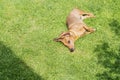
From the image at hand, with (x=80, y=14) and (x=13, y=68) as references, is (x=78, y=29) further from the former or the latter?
(x=13, y=68)

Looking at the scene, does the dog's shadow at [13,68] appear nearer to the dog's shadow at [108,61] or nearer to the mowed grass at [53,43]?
the mowed grass at [53,43]

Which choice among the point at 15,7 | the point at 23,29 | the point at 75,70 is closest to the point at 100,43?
the point at 75,70

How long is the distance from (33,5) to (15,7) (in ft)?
2.13

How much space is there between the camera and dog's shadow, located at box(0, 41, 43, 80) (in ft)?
29.0

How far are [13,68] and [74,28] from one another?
7.87 ft

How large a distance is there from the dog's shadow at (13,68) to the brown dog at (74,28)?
140 cm

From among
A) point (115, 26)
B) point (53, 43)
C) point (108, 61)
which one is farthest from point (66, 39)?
point (115, 26)

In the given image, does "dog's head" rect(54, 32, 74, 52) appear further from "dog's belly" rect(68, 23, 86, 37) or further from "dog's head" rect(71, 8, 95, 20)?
"dog's head" rect(71, 8, 95, 20)

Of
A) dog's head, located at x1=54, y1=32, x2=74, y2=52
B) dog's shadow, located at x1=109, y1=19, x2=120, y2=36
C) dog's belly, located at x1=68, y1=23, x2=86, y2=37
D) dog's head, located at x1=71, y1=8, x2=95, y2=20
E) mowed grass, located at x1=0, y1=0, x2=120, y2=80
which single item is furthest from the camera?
dog's head, located at x1=71, y1=8, x2=95, y2=20

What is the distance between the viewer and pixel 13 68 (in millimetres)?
9094

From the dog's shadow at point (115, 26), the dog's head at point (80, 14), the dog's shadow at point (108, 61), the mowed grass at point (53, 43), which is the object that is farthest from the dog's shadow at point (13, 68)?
the dog's shadow at point (115, 26)

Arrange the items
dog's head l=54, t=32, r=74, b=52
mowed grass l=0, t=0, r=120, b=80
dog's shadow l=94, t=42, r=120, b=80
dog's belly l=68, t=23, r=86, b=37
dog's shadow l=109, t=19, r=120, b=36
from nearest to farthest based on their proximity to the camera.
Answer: dog's shadow l=94, t=42, r=120, b=80 < mowed grass l=0, t=0, r=120, b=80 < dog's head l=54, t=32, r=74, b=52 < dog's belly l=68, t=23, r=86, b=37 < dog's shadow l=109, t=19, r=120, b=36

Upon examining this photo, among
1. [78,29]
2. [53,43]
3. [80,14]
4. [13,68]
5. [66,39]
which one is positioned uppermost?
[80,14]

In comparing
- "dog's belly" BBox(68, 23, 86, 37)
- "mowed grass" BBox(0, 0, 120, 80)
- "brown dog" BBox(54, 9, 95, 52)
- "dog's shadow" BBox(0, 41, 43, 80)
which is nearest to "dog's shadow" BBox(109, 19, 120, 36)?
"mowed grass" BBox(0, 0, 120, 80)
